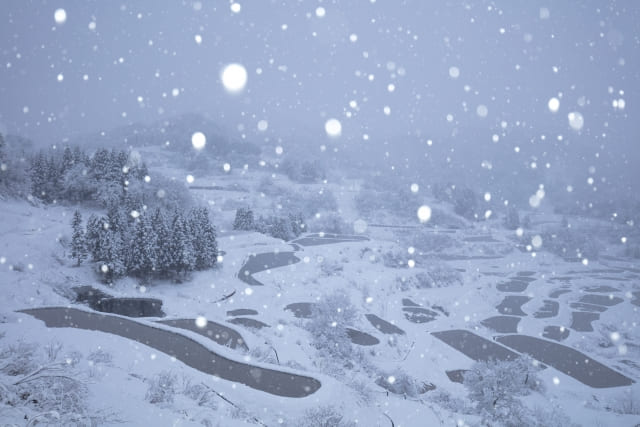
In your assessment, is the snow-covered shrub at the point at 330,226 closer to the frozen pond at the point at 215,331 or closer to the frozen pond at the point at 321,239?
the frozen pond at the point at 321,239

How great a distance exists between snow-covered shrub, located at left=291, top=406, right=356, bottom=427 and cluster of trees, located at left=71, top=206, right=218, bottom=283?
Answer: 81.4 ft

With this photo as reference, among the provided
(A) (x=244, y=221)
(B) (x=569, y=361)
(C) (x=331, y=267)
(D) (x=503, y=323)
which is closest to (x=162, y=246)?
(C) (x=331, y=267)

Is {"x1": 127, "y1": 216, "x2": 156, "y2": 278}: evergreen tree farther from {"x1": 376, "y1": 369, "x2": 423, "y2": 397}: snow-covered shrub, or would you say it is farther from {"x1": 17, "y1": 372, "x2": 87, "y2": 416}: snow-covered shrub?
{"x1": 17, "y1": 372, "x2": 87, "y2": 416}: snow-covered shrub

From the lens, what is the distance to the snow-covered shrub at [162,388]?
7.20 meters

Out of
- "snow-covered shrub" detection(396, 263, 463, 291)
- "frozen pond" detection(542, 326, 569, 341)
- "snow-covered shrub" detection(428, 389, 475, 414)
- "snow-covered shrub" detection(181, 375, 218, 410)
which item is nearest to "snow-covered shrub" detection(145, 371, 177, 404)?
"snow-covered shrub" detection(181, 375, 218, 410)

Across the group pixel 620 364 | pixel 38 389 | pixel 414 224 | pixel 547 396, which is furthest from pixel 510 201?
pixel 38 389

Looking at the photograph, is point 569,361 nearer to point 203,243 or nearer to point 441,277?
point 441,277

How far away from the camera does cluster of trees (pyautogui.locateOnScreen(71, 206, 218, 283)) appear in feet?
90.6

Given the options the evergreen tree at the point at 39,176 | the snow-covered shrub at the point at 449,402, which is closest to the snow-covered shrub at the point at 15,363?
the snow-covered shrub at the point at 449,402

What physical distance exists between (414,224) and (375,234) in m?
22.9

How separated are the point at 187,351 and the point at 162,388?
492 cm

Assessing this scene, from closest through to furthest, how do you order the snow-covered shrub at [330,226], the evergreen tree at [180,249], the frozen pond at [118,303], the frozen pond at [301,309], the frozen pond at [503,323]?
the frozen pond at [118,303] < the frozen pond at [301,309] < the evergreen tree at [180,249] < the frozen pond at [503,323] < the snow-covered shrub at [330,226]

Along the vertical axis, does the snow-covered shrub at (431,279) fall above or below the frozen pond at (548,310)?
above

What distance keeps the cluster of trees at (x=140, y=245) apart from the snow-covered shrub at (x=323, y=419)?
24.8 meters
